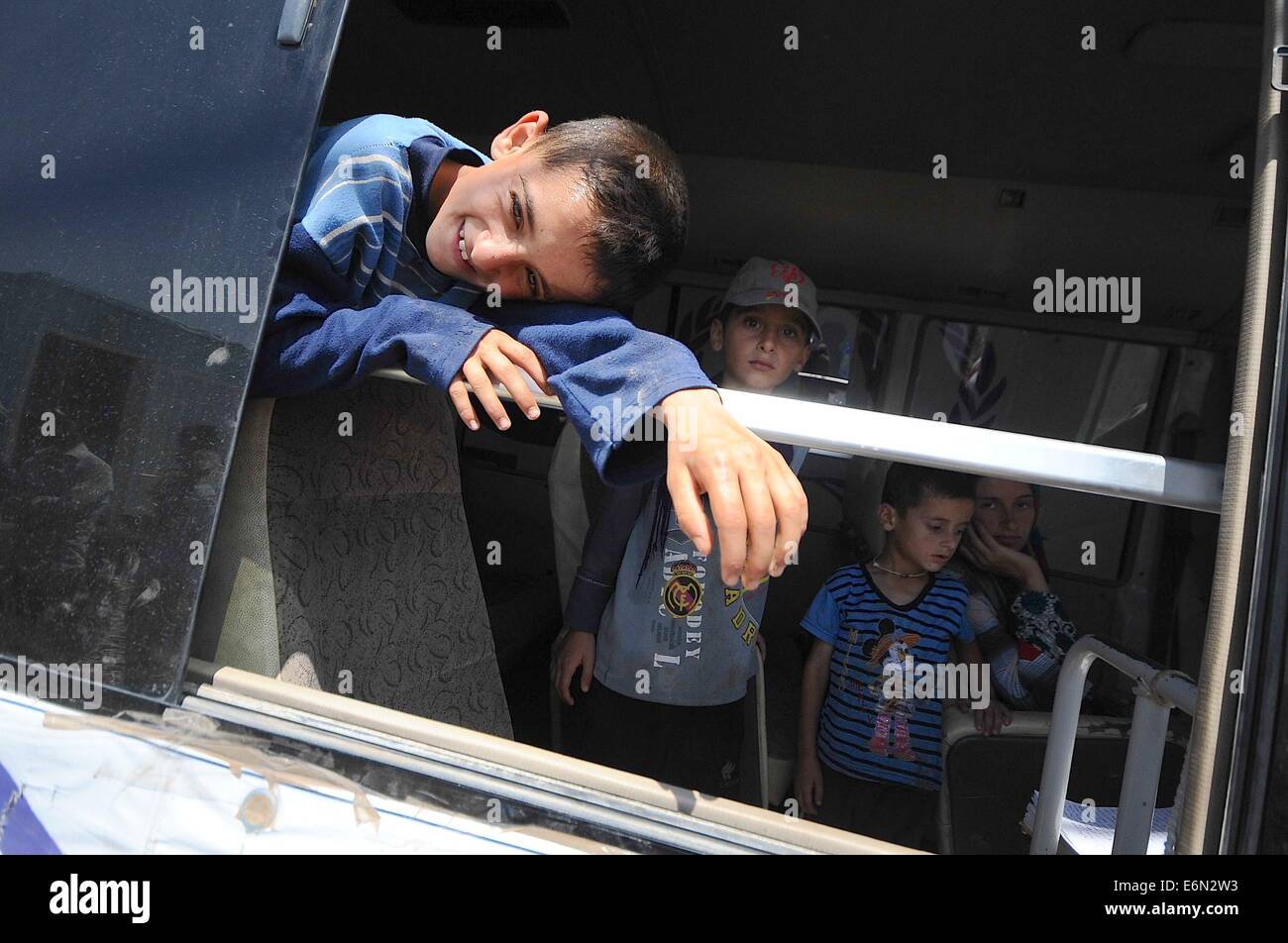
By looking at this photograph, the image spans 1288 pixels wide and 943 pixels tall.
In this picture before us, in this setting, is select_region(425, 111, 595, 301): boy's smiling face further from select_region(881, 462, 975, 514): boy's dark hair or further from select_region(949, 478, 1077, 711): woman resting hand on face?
select_region(949, 478, 1077, 711): woman resting hand on face

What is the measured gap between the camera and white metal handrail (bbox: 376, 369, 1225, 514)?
827mm

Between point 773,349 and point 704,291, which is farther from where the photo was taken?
point 704,291

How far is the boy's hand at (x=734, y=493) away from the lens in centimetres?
78

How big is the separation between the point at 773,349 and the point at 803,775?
114 centimetres

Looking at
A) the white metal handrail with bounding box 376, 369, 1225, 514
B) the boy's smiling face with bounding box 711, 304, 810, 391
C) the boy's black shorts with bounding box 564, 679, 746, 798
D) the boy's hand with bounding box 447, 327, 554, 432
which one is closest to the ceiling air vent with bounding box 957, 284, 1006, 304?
the boy's smiling face with bounding box 711, 304, 810, 391

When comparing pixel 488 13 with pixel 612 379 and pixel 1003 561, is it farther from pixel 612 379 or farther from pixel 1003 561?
pixel 1003 561

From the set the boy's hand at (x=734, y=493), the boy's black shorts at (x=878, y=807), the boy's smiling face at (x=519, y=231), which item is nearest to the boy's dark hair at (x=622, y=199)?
the boy's smiling face at (x=519, y=231)

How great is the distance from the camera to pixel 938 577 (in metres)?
2.25

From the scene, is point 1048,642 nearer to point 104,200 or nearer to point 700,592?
point 700,592

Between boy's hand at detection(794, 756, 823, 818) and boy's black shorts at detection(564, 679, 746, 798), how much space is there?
374 millimetres

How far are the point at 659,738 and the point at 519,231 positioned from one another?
1.14m

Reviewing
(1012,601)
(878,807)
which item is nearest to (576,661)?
(878,807)
